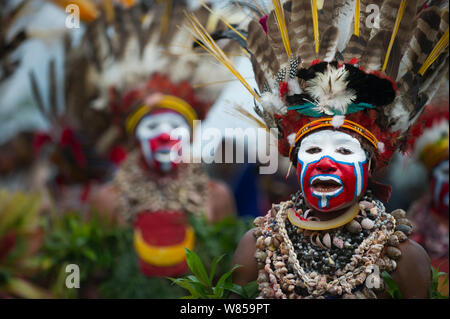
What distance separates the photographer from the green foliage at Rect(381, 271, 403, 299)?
1716mm

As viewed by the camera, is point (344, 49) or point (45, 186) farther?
point (45, 186)

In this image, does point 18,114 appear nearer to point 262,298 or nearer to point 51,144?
point 51,144

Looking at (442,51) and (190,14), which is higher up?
(190,14)

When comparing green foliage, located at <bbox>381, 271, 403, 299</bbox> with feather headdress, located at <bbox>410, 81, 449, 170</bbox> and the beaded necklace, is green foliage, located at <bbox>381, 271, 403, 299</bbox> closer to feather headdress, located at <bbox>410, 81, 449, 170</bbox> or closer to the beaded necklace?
the beaded necklace

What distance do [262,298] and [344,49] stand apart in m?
0.92

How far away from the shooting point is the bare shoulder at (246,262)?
6.11ft

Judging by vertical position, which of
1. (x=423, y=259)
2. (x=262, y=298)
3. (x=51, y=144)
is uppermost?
(x=51, y=144)

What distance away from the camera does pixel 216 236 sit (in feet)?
11.7

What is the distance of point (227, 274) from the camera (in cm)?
188

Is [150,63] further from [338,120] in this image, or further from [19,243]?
[338,120]

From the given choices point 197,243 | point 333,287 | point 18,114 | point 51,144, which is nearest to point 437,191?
point 197,243

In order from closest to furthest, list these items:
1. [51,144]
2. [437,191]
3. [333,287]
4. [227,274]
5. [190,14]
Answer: [333,287]
[227,274]
[190,14]
[437,191]
[51,144]

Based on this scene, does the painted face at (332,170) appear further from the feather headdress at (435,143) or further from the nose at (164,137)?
the nose at (164,137)

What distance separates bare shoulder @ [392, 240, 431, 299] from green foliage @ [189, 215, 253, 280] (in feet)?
5.57
